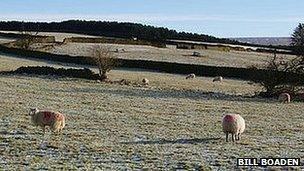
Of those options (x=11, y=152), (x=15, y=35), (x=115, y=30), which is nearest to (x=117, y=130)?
(x=11, y=152)

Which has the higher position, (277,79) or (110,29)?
(110,29)

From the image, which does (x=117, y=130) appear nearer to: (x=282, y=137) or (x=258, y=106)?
(x=282, y=137)

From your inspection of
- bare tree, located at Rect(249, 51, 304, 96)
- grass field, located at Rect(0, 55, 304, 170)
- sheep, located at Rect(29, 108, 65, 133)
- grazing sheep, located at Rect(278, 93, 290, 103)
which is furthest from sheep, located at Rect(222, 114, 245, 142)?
bare tree, located at Rect(249, 51, 304, 96)

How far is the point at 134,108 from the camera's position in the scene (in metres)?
34.7

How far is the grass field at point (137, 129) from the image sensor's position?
18.4 m

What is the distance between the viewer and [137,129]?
25.6 meters

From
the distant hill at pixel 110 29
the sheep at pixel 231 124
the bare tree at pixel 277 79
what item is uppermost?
the distant hill at pixel 110 29

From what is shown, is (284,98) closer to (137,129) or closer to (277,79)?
(277,79)

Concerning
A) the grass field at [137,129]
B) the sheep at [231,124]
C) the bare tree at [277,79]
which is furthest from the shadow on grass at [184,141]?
the bare tree at [277,79]

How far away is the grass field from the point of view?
18422mm

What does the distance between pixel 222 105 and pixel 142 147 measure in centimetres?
1934
